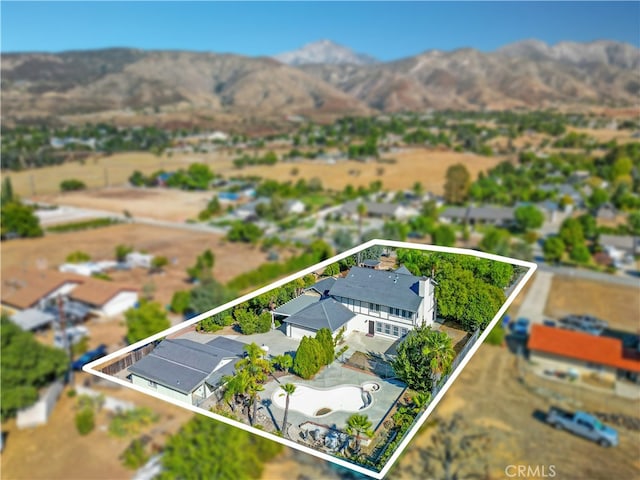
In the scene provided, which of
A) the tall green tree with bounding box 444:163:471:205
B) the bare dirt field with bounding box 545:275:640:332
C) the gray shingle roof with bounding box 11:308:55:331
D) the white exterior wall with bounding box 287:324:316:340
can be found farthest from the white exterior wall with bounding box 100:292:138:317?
the tall green tree with bounding box 444:163:471:205

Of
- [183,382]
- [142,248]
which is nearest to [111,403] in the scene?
[183,382]

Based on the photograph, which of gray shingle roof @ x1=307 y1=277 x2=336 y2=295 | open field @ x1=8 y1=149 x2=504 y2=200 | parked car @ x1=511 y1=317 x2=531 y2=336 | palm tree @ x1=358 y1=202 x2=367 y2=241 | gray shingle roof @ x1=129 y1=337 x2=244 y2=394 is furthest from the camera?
open field @ x1=8 y1=149 x2=504 y2=200

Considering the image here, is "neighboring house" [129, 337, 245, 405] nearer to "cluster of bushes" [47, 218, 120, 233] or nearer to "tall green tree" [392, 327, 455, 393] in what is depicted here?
"tall green tree" [392, 327, 455, 393]

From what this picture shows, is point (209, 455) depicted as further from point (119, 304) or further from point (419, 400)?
point (119, 304)

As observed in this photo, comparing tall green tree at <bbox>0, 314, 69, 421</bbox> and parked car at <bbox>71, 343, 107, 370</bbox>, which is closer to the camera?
tall green tree at <bbox>0, 314, 69, 421</bbox>

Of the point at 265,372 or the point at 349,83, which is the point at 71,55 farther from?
the point at 265,372

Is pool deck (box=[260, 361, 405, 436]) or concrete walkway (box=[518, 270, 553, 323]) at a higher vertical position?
pool deck (box=[260, 361, 405, 436])

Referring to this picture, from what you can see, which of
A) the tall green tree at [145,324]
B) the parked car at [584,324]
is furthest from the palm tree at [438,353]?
the parked car at [584,324]

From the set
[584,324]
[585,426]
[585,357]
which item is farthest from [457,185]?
[585,426]
